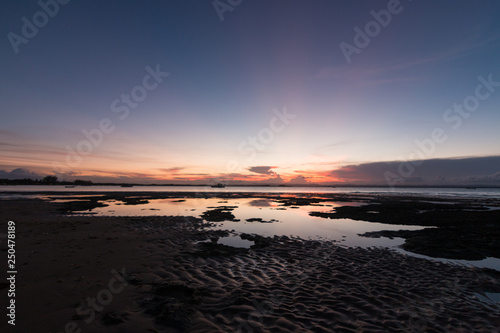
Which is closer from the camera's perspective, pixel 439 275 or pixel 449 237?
pixel 439 275

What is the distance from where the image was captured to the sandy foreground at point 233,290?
614 cm

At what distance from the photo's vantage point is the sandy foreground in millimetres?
6145

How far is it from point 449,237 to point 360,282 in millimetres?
13179

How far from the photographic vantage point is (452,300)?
7.81 meters

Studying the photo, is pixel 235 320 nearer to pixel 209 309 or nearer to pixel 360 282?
pixel 209 309

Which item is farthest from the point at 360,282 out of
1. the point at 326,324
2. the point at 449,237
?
the point at 449,237

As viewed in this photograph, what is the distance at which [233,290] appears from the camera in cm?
821
